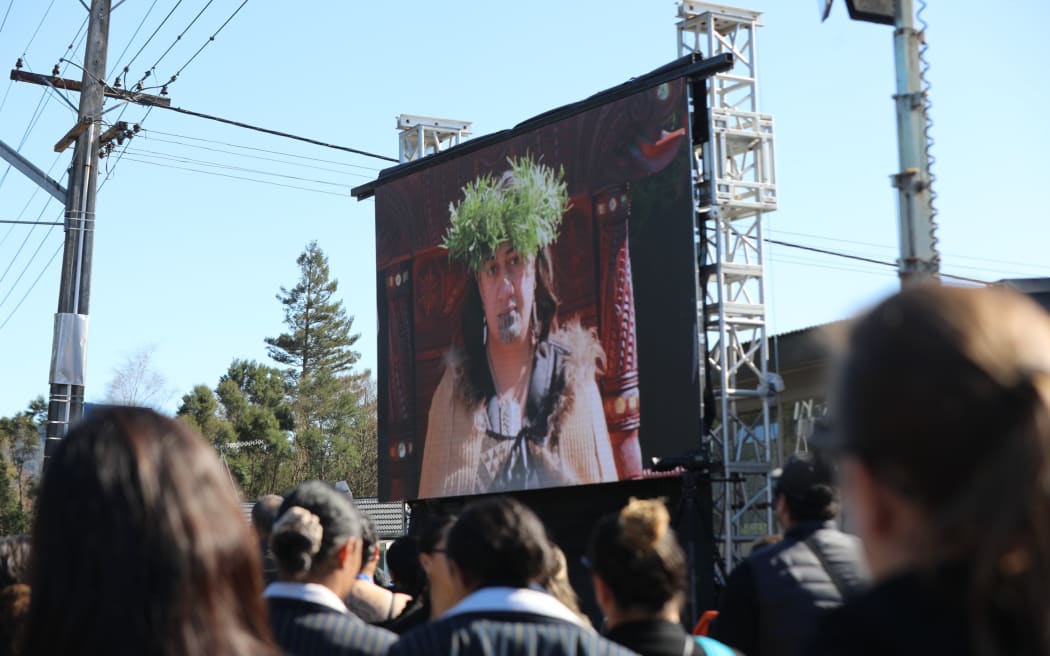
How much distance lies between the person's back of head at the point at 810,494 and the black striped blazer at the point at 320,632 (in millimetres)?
1598

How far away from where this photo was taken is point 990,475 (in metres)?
1.12

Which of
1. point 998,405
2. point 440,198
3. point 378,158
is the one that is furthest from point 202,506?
point 378,158

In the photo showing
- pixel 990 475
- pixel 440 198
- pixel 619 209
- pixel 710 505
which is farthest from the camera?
pixel 440 198

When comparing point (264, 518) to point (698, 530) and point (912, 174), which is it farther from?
point (698, 530)

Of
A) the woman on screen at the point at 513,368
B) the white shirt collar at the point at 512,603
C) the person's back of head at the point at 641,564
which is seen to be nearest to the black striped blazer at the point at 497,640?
the white shirt collar at the point at 512,603

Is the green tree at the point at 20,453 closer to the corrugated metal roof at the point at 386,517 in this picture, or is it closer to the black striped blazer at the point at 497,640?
the corrugated metal roof at the point at 386,517

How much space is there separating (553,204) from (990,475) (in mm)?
13040

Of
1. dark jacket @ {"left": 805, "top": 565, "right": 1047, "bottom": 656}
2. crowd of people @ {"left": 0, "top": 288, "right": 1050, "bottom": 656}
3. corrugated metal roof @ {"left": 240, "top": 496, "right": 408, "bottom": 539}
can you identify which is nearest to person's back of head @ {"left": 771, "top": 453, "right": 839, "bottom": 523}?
crowd of people @ {"left": 0, "top": 288, "right": 1050, "bottom": 656}

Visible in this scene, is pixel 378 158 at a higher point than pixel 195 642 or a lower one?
higher

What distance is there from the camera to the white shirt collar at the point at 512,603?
10.4 feet

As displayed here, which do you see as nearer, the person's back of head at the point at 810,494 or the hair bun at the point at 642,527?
the hair bun at the point at 642,527

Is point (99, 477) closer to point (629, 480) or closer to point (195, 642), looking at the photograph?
point (195, 642)

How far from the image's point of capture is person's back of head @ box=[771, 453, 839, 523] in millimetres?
4242

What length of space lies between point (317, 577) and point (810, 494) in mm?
1740
